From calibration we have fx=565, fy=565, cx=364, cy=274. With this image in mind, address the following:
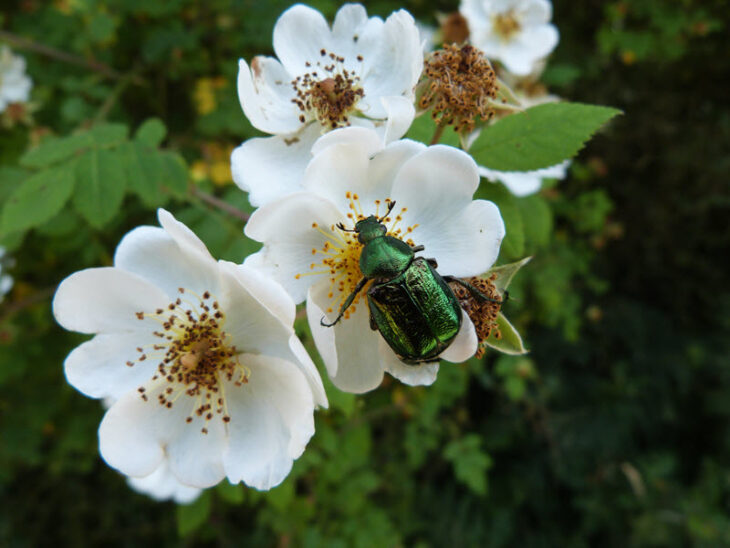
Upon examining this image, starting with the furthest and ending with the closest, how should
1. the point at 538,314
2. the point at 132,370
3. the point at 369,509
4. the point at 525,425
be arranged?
the point at 525,425, the point at 538,314, the point at 369,509, the point at 132,370

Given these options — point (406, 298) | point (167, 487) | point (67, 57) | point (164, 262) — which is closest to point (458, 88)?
point (406, 298)

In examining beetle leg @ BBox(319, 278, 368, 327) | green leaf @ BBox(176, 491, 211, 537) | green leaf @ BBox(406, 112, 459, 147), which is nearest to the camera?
beetle leg @ BBox(319, 278, 368, 327)

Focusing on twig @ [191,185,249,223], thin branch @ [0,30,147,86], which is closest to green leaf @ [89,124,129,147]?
twig @ [191,185,249,223]

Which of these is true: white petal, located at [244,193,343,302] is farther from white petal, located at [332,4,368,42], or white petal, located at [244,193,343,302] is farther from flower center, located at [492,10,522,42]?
flower center, located at [492,10,522,42]

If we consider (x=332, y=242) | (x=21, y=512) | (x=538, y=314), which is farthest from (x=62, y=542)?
(x=332, y=242)

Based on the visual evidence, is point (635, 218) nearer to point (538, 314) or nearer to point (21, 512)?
point (538, 314)

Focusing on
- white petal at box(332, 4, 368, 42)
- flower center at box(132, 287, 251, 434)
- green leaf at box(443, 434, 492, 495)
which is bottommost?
green leaf at box(443, 434, 492, 495)

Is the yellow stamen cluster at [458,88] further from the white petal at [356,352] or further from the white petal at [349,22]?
the white petal at [356,352]
